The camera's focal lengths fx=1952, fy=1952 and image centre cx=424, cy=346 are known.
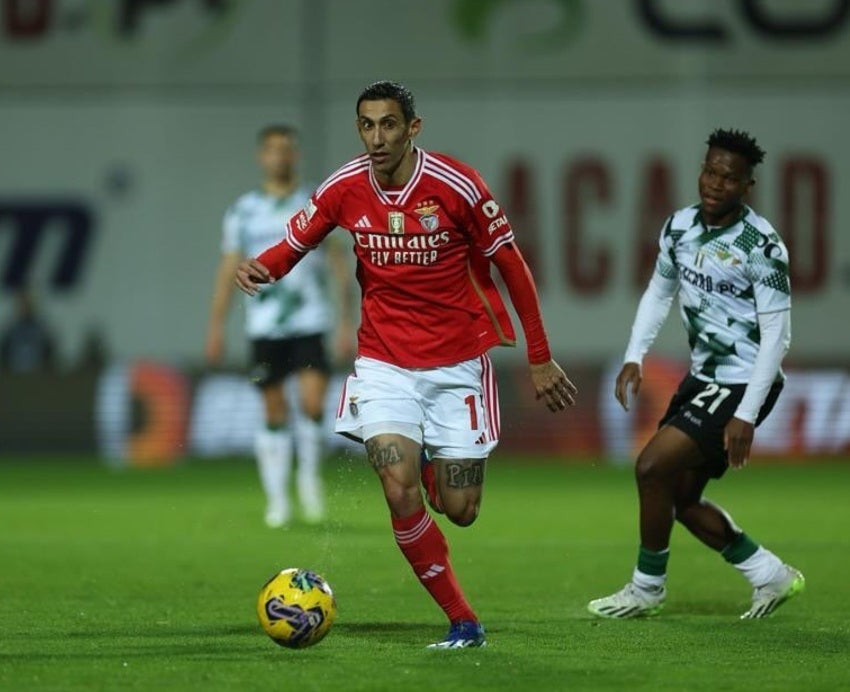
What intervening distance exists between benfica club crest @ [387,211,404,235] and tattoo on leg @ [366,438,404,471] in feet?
2.74

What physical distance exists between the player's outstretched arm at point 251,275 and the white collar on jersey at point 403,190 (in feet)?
1.81

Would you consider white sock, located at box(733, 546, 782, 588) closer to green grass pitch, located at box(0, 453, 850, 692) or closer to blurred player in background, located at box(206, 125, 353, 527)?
green grass pitch, located at box(0, 453, 850, 692)

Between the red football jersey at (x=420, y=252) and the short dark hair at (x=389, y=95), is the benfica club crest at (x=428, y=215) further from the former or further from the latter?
the short dark hair at (x=389, y=95)

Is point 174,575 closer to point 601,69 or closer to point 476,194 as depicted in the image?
point 476,194

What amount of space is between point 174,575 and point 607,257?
1313 centimetres

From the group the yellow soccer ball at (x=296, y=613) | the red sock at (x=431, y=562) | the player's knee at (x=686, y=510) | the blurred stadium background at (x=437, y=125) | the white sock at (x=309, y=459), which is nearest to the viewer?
the yellow soccer ball at (x=296, y=613)

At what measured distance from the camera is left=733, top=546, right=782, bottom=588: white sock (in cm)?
867

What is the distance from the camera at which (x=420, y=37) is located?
22.4 meters

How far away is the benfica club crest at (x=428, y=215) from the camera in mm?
7668

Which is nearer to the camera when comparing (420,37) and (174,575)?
(174,575)

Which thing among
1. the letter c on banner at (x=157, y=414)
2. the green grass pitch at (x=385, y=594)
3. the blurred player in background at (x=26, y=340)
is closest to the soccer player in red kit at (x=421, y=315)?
the green grass pitch at (x=385, y=594)

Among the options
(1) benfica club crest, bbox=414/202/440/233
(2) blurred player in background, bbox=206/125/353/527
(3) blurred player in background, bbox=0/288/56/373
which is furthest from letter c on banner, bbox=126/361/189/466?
(1) benfica club crest, bbox=414/202/440/233

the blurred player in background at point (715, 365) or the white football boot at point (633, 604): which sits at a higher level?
the blurred player in background at point (715, 365)

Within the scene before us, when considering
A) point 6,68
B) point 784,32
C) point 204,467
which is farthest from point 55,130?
point 784,32
